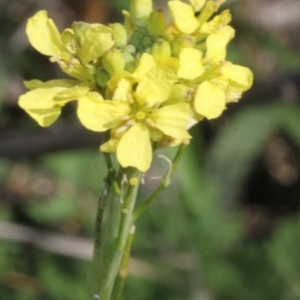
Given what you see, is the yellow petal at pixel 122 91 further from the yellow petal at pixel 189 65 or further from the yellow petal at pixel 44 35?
the yellow petal at pixel 44 35

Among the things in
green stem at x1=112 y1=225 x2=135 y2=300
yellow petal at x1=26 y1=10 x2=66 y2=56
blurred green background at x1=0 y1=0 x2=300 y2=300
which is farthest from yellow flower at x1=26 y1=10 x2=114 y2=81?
blurred green background at x1=0 y1=0 x2=300 y2=300

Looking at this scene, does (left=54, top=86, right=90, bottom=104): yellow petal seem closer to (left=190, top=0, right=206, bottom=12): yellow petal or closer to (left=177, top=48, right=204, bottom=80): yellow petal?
(left=177, top=48, right=204, bottom=80): yellow petal

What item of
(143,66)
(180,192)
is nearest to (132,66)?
(143,66)

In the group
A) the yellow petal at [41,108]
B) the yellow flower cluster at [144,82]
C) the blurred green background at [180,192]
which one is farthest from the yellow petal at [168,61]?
the blurred green background at [180,192]

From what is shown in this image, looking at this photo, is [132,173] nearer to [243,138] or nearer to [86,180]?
[86,180]

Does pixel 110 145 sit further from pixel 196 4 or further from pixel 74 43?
pixel 196 4

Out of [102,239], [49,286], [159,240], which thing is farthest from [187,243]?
[102,239]
